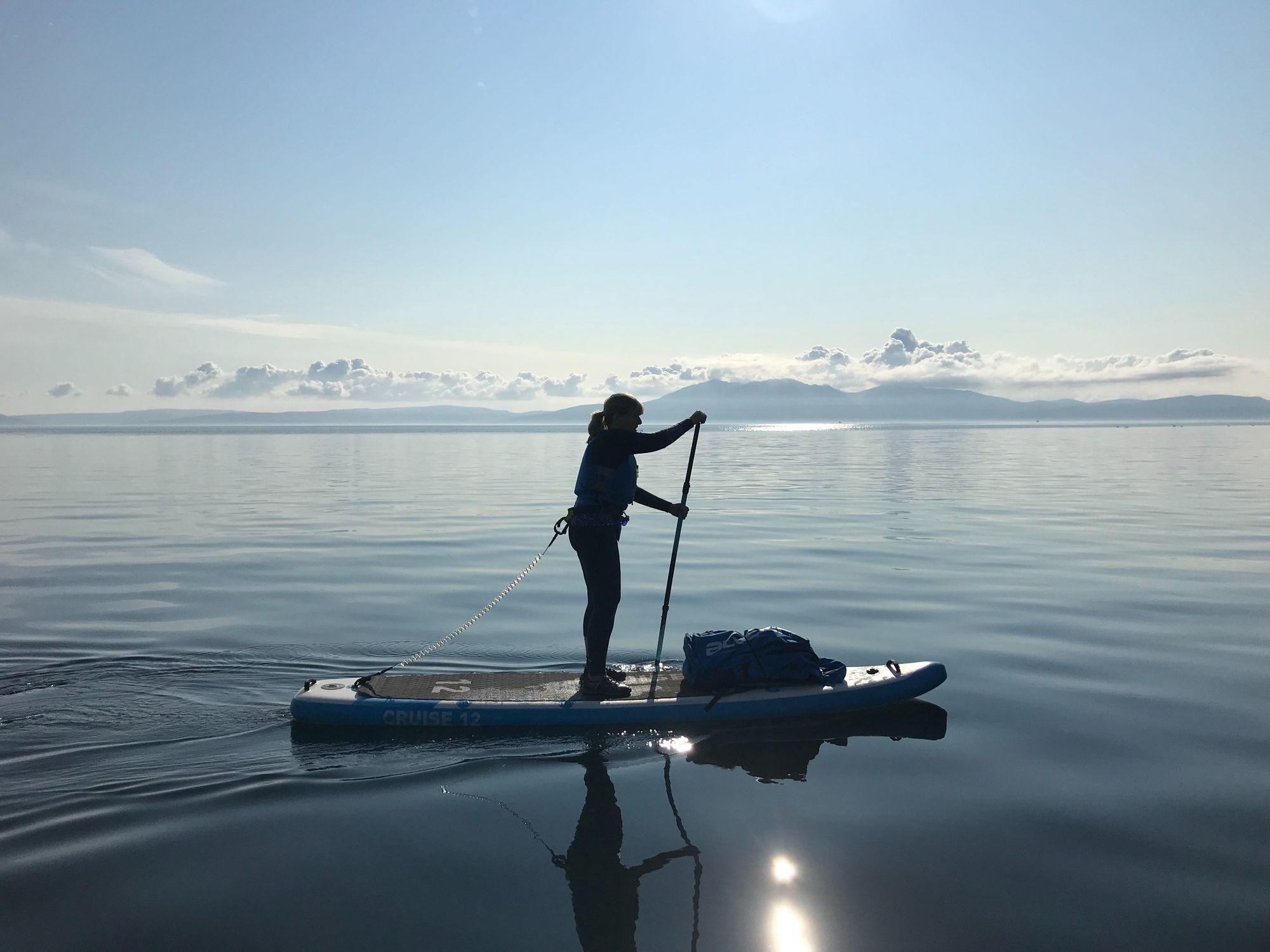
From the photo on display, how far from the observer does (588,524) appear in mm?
7941

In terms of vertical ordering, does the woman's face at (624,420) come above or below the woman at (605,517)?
above

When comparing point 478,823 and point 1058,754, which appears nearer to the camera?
point 478,823

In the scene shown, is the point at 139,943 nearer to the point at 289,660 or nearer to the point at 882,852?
the point at 882,852

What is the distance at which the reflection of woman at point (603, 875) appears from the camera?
14.9 feet

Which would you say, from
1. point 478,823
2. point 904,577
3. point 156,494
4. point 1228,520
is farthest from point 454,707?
point 156,494

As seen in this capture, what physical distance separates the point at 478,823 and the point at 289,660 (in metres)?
4.74

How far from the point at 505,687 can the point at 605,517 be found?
182cm

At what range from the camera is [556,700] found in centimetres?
776

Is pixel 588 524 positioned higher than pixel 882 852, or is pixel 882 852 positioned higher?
pixel 588 524

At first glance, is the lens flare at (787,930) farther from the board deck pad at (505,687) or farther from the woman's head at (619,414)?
the woman's head at (619,414)

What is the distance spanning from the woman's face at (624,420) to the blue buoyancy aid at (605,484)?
0.88 ft

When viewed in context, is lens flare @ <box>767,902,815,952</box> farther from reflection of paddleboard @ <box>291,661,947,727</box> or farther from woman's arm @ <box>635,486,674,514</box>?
woman's arm @ <box>635,486,674,514</box>

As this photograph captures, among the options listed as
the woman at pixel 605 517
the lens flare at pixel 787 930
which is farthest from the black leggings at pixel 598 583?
the lens flare at pixel 787 930

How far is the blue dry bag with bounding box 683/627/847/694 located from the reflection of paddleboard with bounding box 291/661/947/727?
0.09 meters
